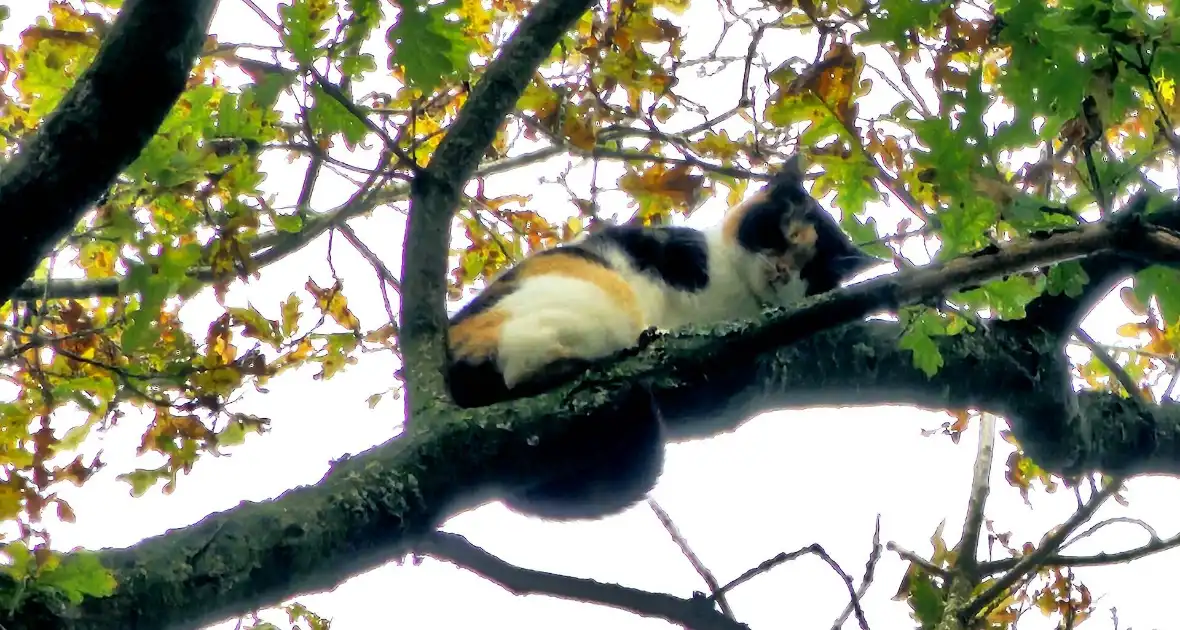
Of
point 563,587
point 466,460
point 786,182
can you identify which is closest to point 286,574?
point 466,460

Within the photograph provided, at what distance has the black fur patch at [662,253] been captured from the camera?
3.67m

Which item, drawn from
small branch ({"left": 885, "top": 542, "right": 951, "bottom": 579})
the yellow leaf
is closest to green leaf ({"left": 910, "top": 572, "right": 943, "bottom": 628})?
small branch ({"left": 885, "top": 542, "right": 951, "bottom": 579})

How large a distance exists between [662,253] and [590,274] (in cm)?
54

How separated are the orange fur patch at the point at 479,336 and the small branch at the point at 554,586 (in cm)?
75

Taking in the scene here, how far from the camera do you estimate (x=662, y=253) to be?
3.75 m

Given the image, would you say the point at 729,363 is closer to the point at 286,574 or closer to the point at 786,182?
the point at 286,574

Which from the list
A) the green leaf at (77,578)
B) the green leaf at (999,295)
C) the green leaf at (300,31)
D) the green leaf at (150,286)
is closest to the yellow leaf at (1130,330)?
the green leaf at (999,295)

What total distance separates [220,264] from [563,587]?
1165 millimetres

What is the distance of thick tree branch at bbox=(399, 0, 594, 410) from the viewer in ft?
8.53

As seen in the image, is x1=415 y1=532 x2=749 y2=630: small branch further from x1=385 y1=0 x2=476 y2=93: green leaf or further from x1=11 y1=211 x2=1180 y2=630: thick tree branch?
x1=385 y1=0 x2=476 y2=93: green leaf

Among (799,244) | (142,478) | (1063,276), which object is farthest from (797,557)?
(799,244)

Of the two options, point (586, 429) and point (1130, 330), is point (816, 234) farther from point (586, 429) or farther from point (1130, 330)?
point (586, 429)

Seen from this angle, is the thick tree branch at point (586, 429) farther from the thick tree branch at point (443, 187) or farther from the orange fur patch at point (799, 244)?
the orange fur patch at point (799, 244)

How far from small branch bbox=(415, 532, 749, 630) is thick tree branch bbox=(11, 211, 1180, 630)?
0.14 metres
